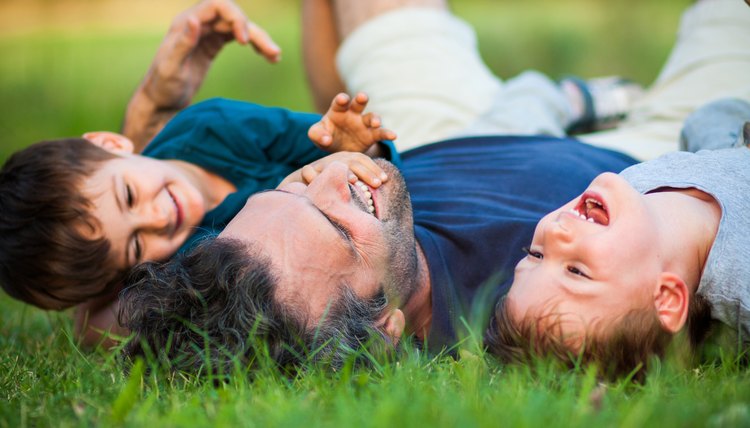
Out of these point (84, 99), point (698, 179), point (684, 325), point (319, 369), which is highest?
point (698, 179)

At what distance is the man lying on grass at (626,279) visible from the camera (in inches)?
80.2

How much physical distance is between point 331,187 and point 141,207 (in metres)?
0.96

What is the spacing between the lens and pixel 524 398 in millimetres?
1693

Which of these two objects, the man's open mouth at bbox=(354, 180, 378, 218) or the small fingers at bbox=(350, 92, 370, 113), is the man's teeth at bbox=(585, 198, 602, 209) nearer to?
the man's open mouth at bbox=(354, 180, 378, 218)

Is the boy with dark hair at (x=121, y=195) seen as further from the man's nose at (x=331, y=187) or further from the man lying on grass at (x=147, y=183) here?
the man's nose at (x=331, y=187)

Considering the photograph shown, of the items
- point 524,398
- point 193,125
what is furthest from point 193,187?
point 524,398

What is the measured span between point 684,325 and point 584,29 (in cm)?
737

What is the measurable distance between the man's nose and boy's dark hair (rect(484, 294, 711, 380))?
24.6 inches

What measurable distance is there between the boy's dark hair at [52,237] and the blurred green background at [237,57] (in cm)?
350

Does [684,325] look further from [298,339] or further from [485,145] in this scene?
[485,145]

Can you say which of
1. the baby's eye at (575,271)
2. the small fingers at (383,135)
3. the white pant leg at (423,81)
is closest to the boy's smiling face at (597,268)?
the baby's eye at (575,271)

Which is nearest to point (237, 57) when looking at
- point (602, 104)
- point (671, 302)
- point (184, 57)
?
point (184, 57)

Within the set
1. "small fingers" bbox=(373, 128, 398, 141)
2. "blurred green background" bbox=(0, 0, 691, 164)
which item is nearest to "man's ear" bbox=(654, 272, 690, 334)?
"small fingers" bbox=(373, 128, 398, 141)

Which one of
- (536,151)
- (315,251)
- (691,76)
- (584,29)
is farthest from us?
(584,29)
